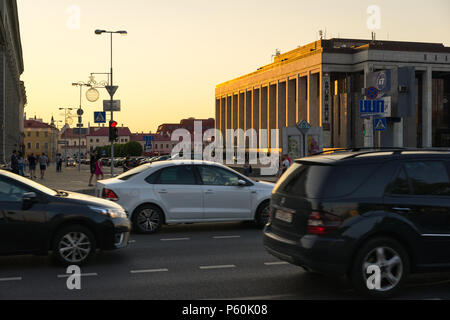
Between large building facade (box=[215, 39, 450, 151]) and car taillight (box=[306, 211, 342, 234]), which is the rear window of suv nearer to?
car taillight (box=[306, 211, 342, 234])

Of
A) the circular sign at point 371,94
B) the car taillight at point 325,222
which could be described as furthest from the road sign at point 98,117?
the car taillight at point 325,222

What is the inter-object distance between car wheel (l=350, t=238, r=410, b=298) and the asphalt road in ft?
0.76

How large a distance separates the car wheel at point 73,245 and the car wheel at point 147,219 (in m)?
3.53

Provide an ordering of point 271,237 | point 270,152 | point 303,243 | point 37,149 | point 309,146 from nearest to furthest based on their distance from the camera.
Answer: point 303,243, point 271,237, point 309,146, point 270,152, point 37,149

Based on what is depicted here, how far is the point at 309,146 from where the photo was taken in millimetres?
35188

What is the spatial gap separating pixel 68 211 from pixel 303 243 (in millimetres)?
3685

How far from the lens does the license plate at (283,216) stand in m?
6.95

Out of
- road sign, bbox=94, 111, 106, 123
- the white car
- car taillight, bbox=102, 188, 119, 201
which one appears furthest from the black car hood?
road sign, bbox=94, 111, 106, 123

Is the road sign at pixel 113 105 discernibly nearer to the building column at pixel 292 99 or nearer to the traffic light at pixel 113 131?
the traffic light at pixel 113 131

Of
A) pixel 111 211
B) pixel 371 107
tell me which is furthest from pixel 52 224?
pixel 371 107

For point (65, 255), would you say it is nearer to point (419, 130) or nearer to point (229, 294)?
point (229, 294)

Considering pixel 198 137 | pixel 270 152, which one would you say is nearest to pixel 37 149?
pixel 198 137

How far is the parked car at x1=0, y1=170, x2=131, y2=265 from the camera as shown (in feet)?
27.1

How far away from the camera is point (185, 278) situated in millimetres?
7816
